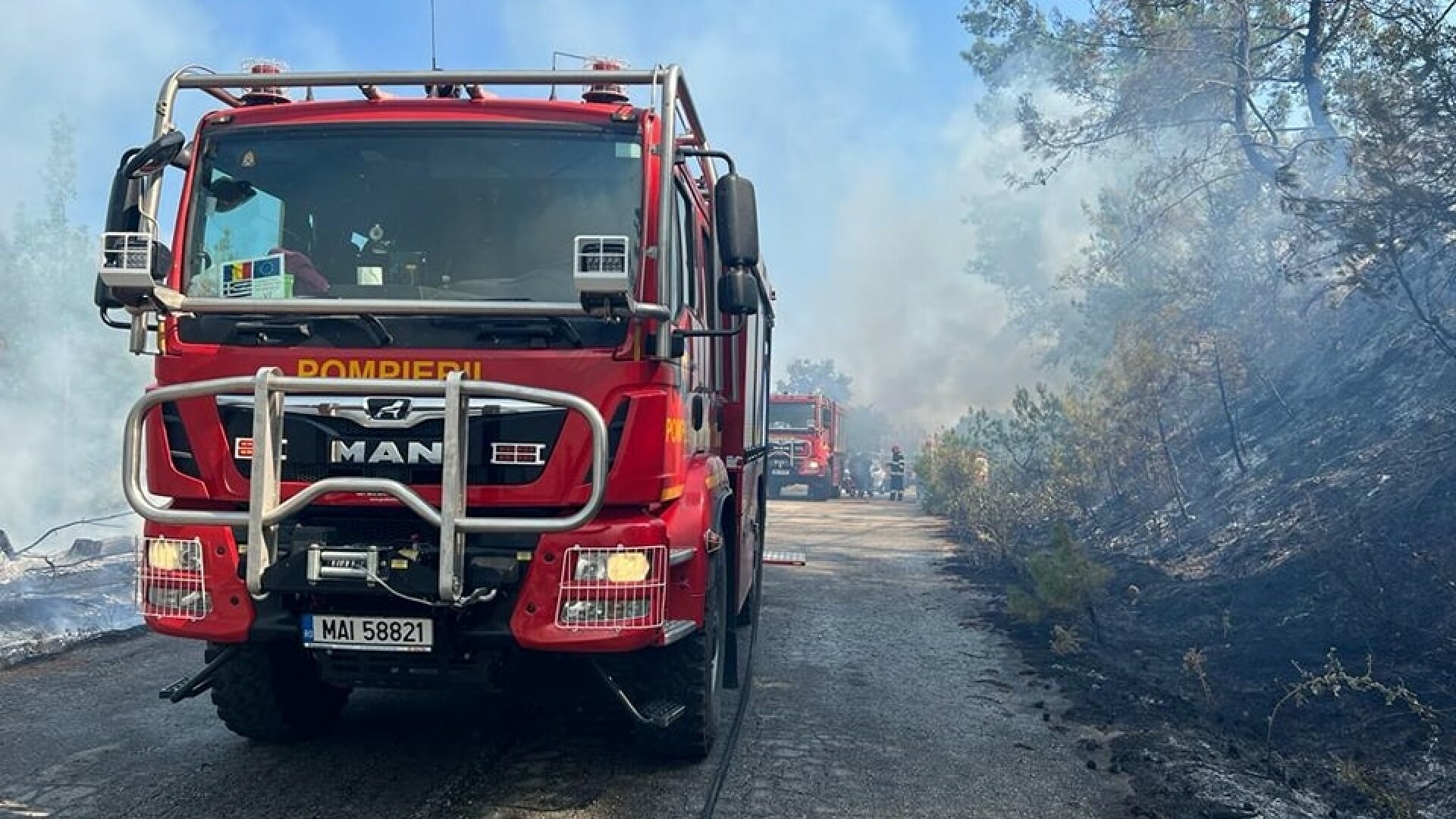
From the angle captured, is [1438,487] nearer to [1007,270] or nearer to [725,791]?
[725,791]

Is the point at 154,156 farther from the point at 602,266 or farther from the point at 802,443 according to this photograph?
the point at 802,443

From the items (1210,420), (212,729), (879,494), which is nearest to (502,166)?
(212,729)

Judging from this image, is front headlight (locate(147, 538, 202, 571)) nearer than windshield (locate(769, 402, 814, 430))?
Yes

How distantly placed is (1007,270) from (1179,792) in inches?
1616

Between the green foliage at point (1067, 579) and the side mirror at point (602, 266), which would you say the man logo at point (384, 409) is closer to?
the side mirror at point (602, 266)

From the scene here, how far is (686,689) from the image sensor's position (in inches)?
178

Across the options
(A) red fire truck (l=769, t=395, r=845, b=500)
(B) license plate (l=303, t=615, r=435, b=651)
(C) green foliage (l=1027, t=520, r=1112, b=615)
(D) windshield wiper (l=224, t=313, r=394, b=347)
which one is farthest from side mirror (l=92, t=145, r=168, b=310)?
(A) red fire truck (l=769, t=395, r=845, b=500)

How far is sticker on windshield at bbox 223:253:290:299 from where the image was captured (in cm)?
414

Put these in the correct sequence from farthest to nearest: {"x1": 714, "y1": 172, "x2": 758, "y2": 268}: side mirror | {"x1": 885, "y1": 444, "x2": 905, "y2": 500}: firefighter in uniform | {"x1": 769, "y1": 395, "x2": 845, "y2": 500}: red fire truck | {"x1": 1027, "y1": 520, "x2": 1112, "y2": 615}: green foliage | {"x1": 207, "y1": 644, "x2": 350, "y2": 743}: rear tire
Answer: {"x1": 885, "y1": 444, "x2": 905, "y2": 500}: firefighter in uniform < {"x1": 769, "y1": 395, "x2": 845, "y2": 500}: red fire truck < {"x1": 1027, "y1": 520, "x2": 1112, "y2": 615}: green foliage < {"x1": 207, "y1": 644, "x2": 350, "y2": 743}: rear tire < {"x1": 714, "y1": 172, "x2": 758, "y2": 268}: side mirror

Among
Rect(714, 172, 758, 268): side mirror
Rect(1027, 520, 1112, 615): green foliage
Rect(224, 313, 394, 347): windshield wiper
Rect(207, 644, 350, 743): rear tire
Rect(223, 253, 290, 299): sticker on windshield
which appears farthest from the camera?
Rect(1027, 520, 1112, 615): green foliage

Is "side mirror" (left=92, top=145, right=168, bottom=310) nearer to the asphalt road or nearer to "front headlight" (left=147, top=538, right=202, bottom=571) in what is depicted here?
"front headlight" (left=147, top=538, right=202, bottom=571)

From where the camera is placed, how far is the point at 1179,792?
180 inches

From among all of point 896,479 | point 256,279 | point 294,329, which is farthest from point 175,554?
point 896,479

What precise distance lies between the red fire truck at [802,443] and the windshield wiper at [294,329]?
2178cm
